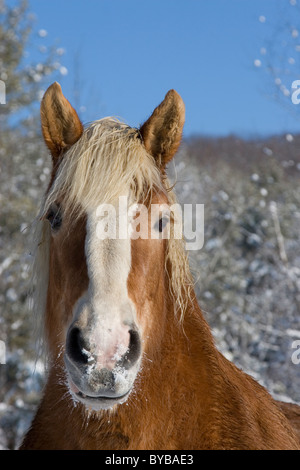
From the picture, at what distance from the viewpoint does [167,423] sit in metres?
2.26

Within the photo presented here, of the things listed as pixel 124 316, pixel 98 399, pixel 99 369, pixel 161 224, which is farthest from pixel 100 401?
pixel 161 224

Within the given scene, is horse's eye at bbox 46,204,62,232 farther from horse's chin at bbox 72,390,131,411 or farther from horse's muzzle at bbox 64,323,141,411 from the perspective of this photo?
horse's chin at bbox 72,390,131,411

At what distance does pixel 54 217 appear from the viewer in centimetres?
242

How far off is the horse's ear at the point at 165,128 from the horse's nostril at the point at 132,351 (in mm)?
975

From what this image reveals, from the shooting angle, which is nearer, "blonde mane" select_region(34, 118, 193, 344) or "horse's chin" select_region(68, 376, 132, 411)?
"horse's chin" select_region(68, 376, 132, 411)

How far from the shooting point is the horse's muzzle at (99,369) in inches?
73.9

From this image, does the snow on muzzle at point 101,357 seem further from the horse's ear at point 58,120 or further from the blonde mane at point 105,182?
the horse's ear at point 58,120

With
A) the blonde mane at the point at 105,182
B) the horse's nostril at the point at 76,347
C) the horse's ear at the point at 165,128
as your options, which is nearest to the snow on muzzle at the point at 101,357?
the horse's nostril at the point at 76,347

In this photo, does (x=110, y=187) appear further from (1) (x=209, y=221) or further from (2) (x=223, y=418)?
(1) (x=209, y=221)

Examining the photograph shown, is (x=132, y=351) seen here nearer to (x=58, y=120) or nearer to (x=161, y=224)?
(x=161, y=224)

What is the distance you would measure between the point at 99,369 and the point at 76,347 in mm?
126

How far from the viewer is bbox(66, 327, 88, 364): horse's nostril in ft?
6.20

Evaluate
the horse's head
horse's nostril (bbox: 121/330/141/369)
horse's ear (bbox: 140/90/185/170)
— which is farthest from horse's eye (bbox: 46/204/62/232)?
horse's nostril (bbox: 121/330/141/369)
